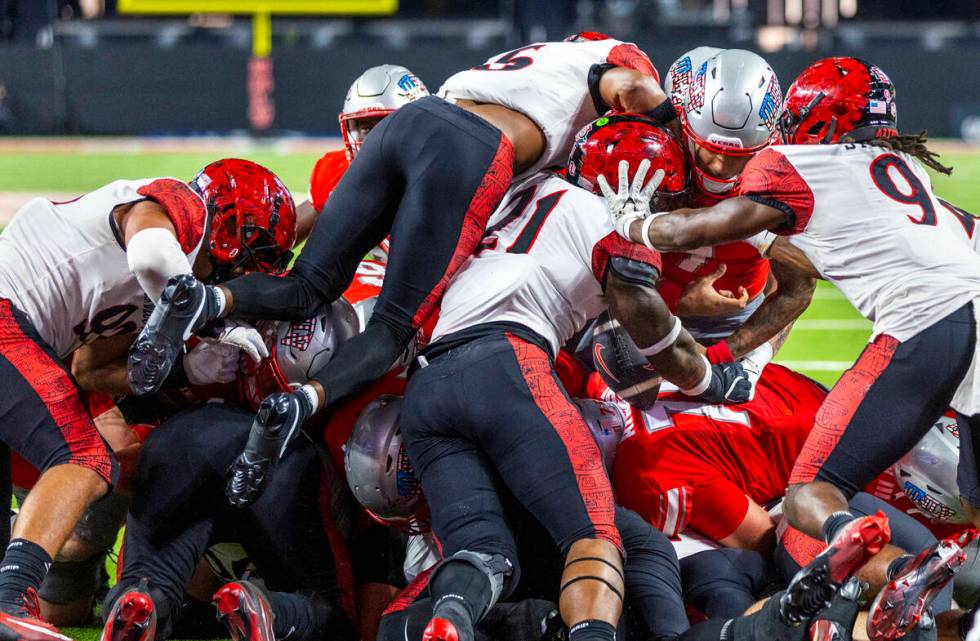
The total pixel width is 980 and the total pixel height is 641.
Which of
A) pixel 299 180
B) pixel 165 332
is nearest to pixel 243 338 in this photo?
pixel 165 332

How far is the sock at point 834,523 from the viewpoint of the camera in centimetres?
321

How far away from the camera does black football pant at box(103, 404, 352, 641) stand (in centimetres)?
345

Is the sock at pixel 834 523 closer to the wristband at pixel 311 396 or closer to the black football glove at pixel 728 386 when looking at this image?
the black football glove at pixel 728 386

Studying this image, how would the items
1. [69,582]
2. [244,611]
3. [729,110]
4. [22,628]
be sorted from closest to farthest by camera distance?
1. [22,628]
2. [244,611]
3. [69,582]
4. [729,110]

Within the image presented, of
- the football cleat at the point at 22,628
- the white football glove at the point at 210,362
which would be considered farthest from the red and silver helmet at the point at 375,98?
the football cleat at the point at 22,628

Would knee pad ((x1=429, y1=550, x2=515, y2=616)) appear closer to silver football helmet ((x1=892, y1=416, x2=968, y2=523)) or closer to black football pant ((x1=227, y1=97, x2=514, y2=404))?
black football pant ((x1=227, y1=97, x2=514, y2=404))

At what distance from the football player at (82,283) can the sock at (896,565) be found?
72.5 inches

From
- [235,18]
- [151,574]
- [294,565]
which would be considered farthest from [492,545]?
[235,18]

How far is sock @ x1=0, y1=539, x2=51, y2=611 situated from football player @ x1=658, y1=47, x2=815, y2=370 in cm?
209

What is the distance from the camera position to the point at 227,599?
3.13m

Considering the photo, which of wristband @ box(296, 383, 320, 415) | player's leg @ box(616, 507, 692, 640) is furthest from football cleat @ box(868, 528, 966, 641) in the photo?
wristband @ box(296, 383, 320, 415)

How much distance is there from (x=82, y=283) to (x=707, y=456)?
1942 mm

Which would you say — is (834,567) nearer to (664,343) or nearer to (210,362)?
(664,343)

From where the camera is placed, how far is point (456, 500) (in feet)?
10.9
